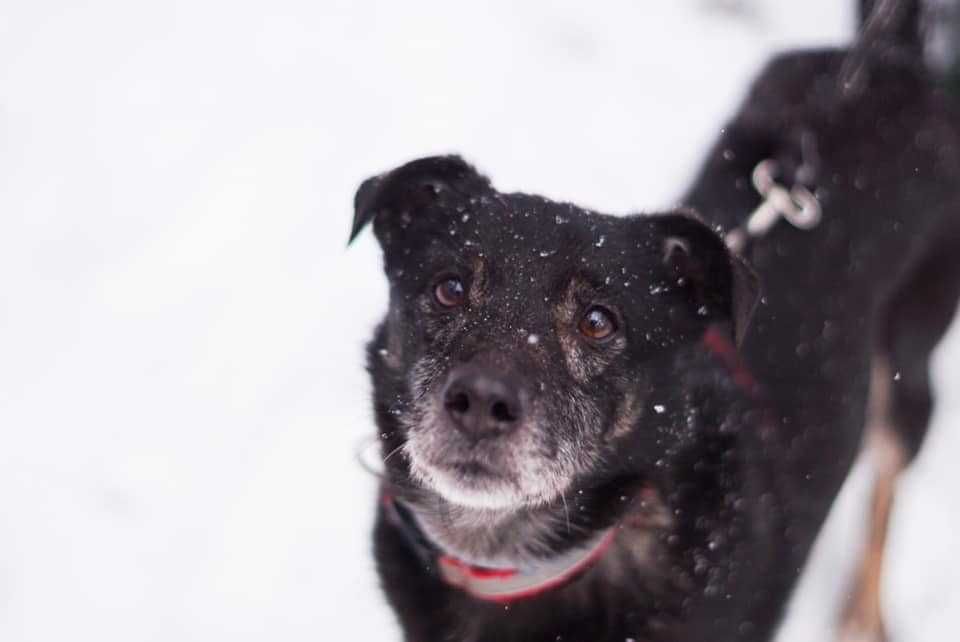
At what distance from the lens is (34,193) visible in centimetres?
491

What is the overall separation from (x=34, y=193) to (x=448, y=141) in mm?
2269

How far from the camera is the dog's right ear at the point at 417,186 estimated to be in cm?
259

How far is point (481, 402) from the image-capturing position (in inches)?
87.9

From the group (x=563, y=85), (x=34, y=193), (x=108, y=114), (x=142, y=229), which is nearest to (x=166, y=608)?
(x=142, y=229)

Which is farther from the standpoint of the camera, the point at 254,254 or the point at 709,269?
the point at 254,254

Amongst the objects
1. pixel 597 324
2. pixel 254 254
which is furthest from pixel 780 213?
pixel 254 254

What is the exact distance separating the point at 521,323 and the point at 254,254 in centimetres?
259

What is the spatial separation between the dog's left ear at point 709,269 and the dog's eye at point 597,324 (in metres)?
0.30

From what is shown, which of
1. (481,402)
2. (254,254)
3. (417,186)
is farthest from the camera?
(254,254)

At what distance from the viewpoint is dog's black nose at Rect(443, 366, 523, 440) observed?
221 centimetres

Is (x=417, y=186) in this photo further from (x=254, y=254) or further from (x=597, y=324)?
(x=254, y=254)

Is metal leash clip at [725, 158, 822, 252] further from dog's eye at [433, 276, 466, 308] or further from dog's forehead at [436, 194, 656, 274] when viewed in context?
dog's eye at [433, 276, 466, 308]

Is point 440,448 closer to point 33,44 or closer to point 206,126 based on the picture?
point 206,126

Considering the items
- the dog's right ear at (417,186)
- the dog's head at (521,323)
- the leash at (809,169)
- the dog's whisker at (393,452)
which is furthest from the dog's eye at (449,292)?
the leash at (809,169)
